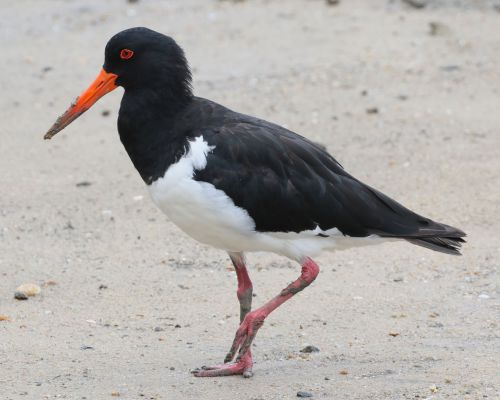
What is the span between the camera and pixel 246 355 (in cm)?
729

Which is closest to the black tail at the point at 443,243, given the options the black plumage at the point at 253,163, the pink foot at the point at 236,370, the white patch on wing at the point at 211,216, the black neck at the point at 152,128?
the black plumage at the point at 253,163

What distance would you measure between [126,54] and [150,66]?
0.67 feet

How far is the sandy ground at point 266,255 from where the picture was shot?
731 cm

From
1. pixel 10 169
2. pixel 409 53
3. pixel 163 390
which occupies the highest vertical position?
pixel 409 53

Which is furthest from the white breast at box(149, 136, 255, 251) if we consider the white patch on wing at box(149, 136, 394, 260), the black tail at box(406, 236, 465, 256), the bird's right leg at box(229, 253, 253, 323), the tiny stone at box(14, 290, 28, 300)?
the tiny stone at box(14, 290, 28, 300)

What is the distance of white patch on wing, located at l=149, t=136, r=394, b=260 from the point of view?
706 cm

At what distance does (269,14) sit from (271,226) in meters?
8.34

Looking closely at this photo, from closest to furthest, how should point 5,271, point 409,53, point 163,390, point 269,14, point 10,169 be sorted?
point 163,390
point 5,271
point 10,169
point 409,53
point 269,14

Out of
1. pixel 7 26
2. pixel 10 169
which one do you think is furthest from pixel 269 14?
pixel 10 169

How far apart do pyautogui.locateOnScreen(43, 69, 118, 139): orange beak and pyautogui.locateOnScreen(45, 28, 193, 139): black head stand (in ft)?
0.33

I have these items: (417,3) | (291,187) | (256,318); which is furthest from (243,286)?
(417,3)

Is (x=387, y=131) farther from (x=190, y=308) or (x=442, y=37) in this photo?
(x=190, y=308)

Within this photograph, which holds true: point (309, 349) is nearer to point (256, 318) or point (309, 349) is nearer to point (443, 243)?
point (256, 318)

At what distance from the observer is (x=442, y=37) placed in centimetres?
1430
